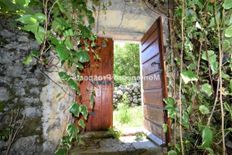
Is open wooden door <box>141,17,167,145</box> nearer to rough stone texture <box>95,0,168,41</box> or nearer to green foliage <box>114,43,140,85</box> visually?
rough stone texture <box>95,0,168,41</box>

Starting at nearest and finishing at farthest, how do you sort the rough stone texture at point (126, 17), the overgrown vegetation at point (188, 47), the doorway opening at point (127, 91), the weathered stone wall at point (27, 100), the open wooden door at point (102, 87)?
the overgrown vegetation at point (188, 47)
the weathered stone wall at point (27, 100)
the rough stone texture at point (126, 17)
the open wooden door at point (102, 87)
the doorway opening at point (127, 91)

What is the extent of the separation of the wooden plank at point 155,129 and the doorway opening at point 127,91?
0.30 meters

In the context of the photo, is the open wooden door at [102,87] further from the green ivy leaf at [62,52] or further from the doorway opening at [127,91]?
the green ivy leaf at [62,52]

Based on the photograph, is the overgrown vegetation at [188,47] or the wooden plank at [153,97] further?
the wooden plank at [153,97]

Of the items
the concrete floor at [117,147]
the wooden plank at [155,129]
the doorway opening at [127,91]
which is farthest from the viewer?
the doorway opening at [127,91]

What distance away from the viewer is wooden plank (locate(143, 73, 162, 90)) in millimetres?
2738

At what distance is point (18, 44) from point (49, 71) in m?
0.44

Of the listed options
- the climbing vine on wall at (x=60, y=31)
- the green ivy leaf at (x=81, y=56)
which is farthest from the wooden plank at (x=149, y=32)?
the green ivy leaf at (x=81, y=56)

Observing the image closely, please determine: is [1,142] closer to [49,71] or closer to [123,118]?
[49,71]

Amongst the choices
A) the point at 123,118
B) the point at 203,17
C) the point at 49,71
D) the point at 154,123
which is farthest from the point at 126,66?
the point at 203,17

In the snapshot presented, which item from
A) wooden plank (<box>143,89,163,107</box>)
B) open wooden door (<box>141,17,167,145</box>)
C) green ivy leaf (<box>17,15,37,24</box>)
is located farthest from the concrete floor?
green ivy leaf (<box>17,15,37,24</box>)

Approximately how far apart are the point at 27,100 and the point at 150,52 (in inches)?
71.1

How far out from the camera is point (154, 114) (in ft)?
9.59

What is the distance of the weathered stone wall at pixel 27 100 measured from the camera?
199cm
